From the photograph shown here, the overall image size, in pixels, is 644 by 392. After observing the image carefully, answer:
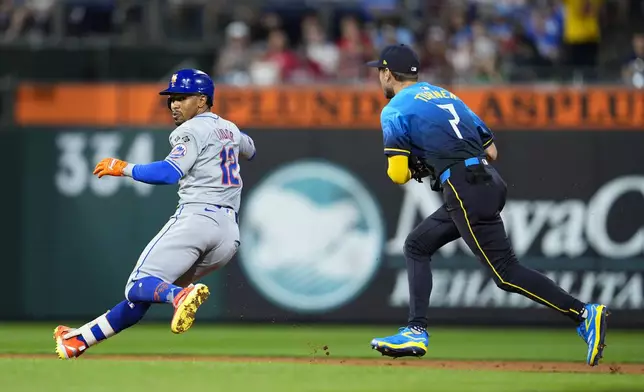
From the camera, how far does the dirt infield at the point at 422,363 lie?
8.35m

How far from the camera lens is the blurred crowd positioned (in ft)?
45.9

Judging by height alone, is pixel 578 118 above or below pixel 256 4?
below

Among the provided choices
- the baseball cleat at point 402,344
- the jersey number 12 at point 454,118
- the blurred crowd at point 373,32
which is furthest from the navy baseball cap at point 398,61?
the blurred crowd at point 373,32

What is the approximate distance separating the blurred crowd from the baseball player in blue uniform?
18.0 feet

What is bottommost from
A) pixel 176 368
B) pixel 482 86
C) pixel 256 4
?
pixel 176 368

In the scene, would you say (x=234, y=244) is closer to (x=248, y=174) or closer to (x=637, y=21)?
(x=248, y=174)

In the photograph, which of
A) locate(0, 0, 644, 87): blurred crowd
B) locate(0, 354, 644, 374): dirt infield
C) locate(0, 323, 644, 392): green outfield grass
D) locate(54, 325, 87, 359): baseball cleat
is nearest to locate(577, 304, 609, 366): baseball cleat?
locate(0, 323, 644, 392): green outfield grass

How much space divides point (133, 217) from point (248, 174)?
127 cm

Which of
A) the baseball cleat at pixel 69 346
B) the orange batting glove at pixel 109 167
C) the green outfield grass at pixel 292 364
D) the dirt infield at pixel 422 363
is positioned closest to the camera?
the green outfield grass at pixel 292 364

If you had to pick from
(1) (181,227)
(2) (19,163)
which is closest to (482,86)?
(2) (19,163)

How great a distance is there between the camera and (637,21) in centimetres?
1519

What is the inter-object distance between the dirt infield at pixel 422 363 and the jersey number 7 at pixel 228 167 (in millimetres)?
1498

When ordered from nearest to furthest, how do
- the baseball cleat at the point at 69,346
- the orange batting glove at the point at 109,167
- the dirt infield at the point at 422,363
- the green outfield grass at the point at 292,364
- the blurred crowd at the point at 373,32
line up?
the green outfield grass at the point at 292,364
the orange batting glove at the point at 109,167
the baseball cleat at the point at 69,346
the dirt infield at the point at 422,363
the blurred crowd at the point at 373,32

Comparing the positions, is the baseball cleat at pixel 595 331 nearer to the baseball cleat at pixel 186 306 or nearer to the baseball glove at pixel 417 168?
the baseball glove at pixel 417 168
